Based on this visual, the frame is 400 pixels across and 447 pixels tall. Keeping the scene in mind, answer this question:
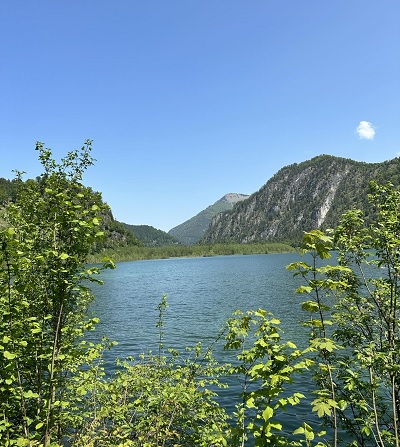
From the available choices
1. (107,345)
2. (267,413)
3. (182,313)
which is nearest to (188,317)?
(182,313)

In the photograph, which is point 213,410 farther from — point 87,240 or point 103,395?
point 87,240

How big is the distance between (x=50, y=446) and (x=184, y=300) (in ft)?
168

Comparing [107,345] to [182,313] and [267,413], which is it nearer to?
[267,413]

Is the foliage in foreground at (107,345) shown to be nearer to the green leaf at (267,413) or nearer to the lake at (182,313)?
the green leaf at (267,413)

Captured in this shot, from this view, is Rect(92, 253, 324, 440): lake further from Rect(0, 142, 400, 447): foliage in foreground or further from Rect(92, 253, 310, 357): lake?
Rect(0, 142, 400, 447): foliage in foreground

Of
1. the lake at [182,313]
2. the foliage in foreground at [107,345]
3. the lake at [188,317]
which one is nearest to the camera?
the foliage in foreground at [107,345]

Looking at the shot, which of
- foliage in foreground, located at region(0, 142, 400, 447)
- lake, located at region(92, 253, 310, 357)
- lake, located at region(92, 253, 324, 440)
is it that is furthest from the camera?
lake, located at region(92, 253, 310, 357)

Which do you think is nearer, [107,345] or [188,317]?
[107,345]

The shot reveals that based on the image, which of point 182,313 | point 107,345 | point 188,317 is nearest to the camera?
point 107,345

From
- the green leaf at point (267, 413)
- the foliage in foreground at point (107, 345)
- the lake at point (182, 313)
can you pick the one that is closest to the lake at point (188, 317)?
the lake at point (182, 313)

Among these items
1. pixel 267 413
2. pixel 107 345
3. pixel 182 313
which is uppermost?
pixel 267 413

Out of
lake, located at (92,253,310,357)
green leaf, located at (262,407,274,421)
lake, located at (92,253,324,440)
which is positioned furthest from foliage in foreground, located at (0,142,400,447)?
lake, located at (92,253,310,357)

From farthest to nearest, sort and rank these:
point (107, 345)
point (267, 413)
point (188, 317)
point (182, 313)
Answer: point (182, 313) → point (188, 317) → point (107, 345) → point (267, 413)

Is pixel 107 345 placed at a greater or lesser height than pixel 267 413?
lesser
